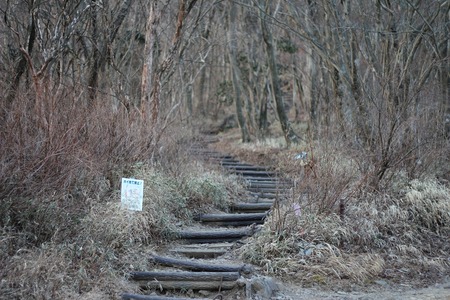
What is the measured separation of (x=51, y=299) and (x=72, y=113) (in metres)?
3.62

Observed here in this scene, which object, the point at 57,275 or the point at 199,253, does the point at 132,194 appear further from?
the point at 57,275

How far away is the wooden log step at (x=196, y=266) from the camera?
28.8ft

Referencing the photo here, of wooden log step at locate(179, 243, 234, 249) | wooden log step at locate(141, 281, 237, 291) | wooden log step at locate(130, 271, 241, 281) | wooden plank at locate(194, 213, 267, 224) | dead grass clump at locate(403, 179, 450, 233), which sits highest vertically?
dead grass clump at locate(403, 179, 450, 233)

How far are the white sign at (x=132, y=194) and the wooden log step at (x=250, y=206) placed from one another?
3.62m

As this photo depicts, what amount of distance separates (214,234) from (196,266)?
1.69 m

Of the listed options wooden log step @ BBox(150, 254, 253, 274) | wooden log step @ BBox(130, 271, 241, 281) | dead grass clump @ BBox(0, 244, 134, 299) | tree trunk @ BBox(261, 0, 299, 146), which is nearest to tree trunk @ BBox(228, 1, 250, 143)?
tree trunk @ BBox(261, 0, 299, 146)

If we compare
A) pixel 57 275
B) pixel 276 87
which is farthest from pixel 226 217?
pixel 276 87

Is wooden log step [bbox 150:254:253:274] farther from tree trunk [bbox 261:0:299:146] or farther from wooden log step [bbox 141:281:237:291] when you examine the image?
tree trunk [bbox 261:0:299:146]

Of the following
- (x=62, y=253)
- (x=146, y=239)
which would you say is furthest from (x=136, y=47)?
(x=62, y=253)

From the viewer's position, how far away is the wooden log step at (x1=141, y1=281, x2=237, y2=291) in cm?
838

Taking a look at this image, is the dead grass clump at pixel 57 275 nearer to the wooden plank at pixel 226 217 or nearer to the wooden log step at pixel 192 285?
the wooden log step at pixel 192 285

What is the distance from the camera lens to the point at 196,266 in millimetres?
8992

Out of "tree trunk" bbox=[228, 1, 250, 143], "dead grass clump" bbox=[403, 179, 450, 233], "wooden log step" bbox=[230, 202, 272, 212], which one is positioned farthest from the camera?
"tree trunk" bbox=[228, 1, 250, 143]

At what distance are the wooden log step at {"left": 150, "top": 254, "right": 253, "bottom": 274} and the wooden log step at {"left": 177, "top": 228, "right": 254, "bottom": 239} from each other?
127cm
